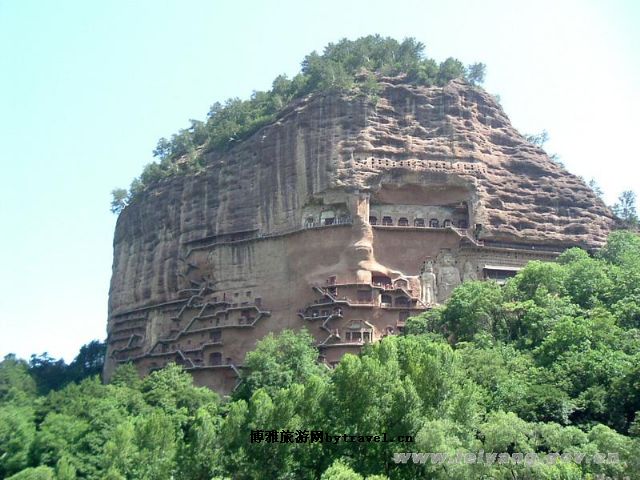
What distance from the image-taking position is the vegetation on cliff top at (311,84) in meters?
46.0

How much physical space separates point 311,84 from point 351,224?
9.13 meters

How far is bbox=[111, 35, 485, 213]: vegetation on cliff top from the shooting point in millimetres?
46000

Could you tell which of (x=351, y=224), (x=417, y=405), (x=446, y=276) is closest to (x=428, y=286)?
(x=446, y=276)

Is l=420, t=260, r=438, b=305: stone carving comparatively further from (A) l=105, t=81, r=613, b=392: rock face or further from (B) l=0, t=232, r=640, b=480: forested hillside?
(B) l=0, t=232, r=640, b=480: forested hillside

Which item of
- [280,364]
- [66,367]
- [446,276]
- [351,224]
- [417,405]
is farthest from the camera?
[66,367]

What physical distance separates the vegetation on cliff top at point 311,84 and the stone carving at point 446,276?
9.20 metres

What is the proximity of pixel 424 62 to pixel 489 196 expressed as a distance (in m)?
8.61

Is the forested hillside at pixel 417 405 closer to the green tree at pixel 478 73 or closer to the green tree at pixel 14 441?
the green tree at pixel 14 441

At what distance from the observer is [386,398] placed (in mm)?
24734

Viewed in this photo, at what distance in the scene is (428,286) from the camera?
4178 centimetres

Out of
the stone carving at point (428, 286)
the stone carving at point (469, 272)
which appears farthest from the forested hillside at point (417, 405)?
the stone carving at point (469, 272)

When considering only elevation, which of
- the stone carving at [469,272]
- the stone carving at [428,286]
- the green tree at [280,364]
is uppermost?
the stone carving at [469,272]

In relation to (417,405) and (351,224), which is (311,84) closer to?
(351,224)

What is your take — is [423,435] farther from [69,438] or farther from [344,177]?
[344,177]
